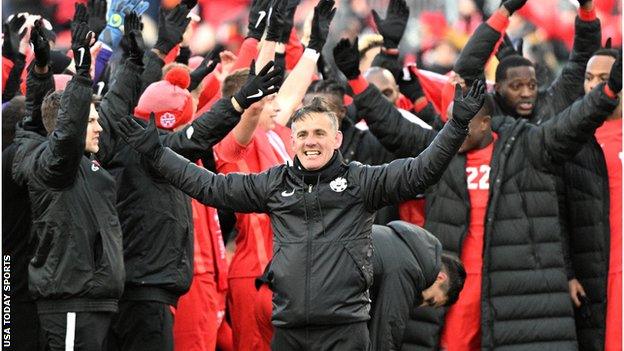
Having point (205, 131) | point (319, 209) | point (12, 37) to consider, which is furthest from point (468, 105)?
point (12, 37)

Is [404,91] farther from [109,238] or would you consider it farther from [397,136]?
[109,238]

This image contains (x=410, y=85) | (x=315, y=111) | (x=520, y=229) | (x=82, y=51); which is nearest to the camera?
(x=315, y=111)

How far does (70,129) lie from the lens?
269 inches

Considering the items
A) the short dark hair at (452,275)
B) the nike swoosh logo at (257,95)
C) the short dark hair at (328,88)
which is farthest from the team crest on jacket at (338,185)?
the short dark hair at (328,88)

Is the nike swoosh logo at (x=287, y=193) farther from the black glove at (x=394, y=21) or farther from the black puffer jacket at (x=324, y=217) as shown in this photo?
the black glove at (x=394, y=21)

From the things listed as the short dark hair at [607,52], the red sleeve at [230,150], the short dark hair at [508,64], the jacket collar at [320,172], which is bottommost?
the jacket collar at [320,172]

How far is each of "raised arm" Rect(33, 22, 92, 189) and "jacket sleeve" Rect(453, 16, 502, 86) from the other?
2.85 meters

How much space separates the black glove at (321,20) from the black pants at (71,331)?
2648 mm

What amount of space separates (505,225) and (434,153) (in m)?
2.50

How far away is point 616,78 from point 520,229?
1123mm

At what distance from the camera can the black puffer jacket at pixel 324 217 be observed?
6445 millimetres

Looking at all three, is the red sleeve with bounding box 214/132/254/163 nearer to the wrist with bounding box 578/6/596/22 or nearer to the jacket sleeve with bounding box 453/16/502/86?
the jacket sleeve with bounding box 453/16/502/86

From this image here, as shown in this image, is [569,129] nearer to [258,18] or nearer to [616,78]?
[616,78]

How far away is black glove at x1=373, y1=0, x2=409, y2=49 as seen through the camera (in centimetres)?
1013
